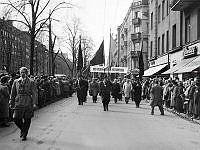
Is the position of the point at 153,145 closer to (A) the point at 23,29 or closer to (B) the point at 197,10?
(B) the point at 197,10

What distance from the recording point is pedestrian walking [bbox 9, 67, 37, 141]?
855 centimetres

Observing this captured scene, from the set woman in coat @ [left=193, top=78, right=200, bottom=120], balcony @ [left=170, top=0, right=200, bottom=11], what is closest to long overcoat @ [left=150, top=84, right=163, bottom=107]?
woman in coat @ [left=193, top=78, right=200, bottom=120]

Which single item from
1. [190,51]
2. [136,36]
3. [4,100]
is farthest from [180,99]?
[136,36]

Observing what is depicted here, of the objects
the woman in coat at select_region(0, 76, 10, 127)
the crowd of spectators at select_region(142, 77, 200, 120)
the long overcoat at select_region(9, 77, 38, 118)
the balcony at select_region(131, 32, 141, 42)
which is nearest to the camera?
the long overcoat at select_region(9, 77, 38, 118)

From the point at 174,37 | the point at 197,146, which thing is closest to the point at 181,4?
the point at 174,37

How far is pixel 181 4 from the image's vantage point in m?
26.4

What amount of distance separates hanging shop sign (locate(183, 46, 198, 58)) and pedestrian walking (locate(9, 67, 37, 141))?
17039 mm

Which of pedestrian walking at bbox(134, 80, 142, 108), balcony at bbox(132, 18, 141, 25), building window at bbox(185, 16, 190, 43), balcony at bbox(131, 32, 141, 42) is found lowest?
pedestrian walking at bbox(134, 80, 142, 108)

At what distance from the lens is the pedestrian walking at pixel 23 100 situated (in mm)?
8555

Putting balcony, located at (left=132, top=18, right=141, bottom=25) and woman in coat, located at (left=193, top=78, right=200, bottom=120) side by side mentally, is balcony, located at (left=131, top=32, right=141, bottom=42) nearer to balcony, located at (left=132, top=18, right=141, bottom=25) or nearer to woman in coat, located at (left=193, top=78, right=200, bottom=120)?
balcony, located at (left=132, top=18, right=141, bottom=25)

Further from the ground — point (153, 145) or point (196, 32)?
point (196, 32)

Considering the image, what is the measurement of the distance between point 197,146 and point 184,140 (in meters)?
0.88

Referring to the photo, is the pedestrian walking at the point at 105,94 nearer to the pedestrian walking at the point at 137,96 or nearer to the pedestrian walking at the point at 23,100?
the pedestrian walking at the point at 137,96

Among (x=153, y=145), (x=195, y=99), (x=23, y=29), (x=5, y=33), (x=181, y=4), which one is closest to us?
(x=153, y=145)
